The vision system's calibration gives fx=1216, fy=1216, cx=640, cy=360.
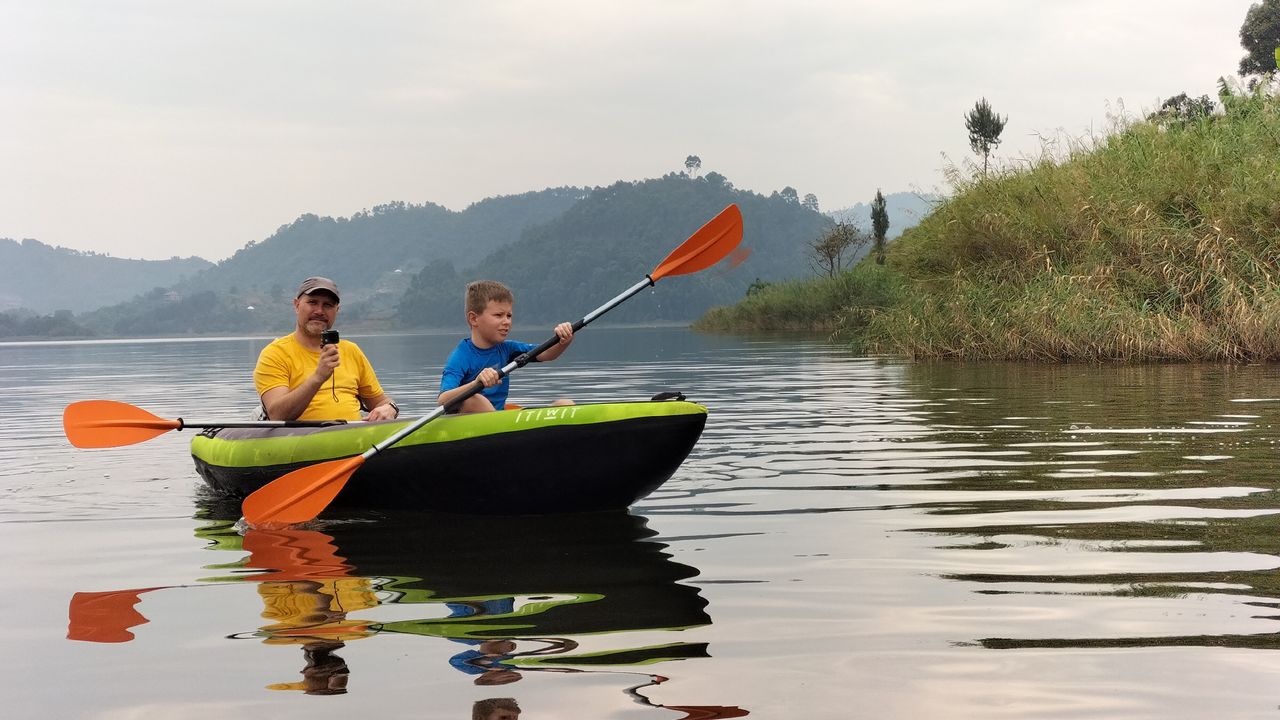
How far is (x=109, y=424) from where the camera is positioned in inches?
274

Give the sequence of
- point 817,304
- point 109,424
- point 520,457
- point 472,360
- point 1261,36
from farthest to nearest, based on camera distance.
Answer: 1. point 1261,36
2. point 817,304
3. point 109,424
4. point 472,360
5. point 520,457

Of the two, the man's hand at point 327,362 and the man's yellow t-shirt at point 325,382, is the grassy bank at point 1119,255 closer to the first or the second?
the man's yellow t-shirt at point 325,382

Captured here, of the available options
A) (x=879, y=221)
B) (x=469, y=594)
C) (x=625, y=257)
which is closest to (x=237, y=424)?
(x=469, y=594)

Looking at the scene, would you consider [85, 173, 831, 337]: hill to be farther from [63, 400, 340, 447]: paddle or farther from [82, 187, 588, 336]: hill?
[63, 400, 340, 447]: paddle

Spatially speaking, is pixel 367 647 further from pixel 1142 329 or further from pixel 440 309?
pixel 440 309

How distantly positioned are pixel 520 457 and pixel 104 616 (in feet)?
6.78

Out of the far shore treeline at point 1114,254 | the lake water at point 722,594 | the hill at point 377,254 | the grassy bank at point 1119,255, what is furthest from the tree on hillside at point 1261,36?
the hill at point 377,254

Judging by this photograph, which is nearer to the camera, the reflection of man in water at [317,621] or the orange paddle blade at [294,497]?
the reflection of man in water at [317,621]

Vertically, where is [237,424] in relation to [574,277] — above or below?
below

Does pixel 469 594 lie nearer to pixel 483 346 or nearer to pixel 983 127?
pixel 483 346

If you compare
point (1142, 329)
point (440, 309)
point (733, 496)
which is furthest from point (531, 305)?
point (733, 496)

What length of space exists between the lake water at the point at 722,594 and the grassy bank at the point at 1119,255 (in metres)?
7.34

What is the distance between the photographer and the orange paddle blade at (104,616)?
3605 mm

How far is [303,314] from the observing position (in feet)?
21.3
